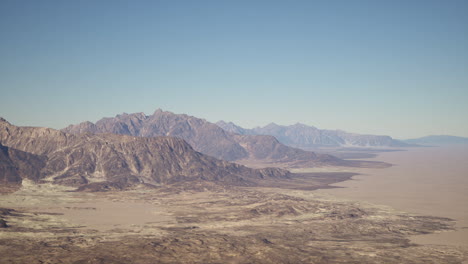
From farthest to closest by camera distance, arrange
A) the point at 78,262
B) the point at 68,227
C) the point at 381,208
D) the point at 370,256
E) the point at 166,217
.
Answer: the point at 381,208, the point at 166,217, the point at 68,227, the point at 370,256, the point at 78,262

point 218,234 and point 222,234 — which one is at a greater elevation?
point 218,234

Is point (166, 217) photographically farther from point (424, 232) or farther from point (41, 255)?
point (424, 232)

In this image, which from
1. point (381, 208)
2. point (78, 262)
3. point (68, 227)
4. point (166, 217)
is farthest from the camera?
point (381, 208)

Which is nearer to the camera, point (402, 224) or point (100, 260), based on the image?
point (100, 260)

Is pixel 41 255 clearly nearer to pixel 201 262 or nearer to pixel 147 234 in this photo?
pixel 147 234

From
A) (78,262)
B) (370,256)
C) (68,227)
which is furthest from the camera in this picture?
(68,227)

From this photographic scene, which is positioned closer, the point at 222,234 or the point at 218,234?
the point at 218,234

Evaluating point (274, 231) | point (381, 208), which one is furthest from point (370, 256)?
point (381, 208)

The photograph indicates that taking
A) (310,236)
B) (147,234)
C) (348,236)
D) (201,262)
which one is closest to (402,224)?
(348,236)

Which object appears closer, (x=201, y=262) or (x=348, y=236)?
(x=201, y=262)
